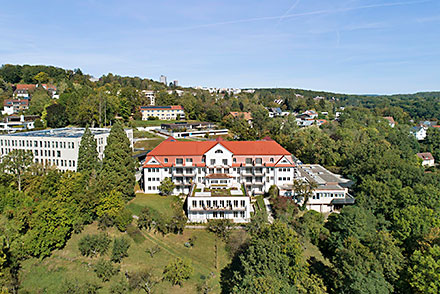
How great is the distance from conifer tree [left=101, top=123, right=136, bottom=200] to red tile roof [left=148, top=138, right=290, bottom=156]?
16.8ft

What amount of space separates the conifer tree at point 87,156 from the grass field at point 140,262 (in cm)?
936

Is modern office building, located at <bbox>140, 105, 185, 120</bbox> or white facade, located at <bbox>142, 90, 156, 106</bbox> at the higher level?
white facade, located at <bbox>142, 90, 156, 106</bbox>

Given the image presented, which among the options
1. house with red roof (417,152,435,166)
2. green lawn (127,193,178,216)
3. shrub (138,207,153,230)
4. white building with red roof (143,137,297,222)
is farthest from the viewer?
house with red roof (417,152,435,166)

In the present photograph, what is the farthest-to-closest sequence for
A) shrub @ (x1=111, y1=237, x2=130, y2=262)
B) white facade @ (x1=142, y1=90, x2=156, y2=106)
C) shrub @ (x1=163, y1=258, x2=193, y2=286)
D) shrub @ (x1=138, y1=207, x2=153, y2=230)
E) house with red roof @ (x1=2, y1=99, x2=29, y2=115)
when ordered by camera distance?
white facade @ (x1=142, y1=90, x2=156, y2=106) → house with red roof @ (x1=2, y1=99, x2=29, y2=115) → shrub @ (x1=138, y1=207, x2=153, y2=230) → shrub @ (x1=111, y1=237, x2=130, y2=262) → shrub @ (x1=163, y1=258, x2=193, y2=286)

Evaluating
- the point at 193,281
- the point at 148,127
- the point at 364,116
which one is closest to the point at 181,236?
the point at 193,281

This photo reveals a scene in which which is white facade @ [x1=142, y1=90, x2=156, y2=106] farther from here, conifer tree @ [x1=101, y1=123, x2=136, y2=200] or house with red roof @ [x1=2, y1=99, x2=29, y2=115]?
conifer tree @ [x1=101, y1=123, x2=136, y2=200]

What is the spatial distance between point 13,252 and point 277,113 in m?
101

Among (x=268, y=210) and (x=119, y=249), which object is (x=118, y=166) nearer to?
(x=119, y=249)

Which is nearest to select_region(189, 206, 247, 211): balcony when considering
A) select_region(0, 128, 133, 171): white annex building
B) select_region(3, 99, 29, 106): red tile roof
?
select_region(0, 128, 133, 171): white annex building

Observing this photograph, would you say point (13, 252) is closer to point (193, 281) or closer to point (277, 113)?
point (193, 281)

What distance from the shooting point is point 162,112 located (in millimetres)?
96625

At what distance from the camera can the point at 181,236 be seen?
1325 inches

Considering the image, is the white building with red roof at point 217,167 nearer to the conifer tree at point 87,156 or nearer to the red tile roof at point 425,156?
the conifer tree at point 87,156

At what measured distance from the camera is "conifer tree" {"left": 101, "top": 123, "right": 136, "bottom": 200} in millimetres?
37375
